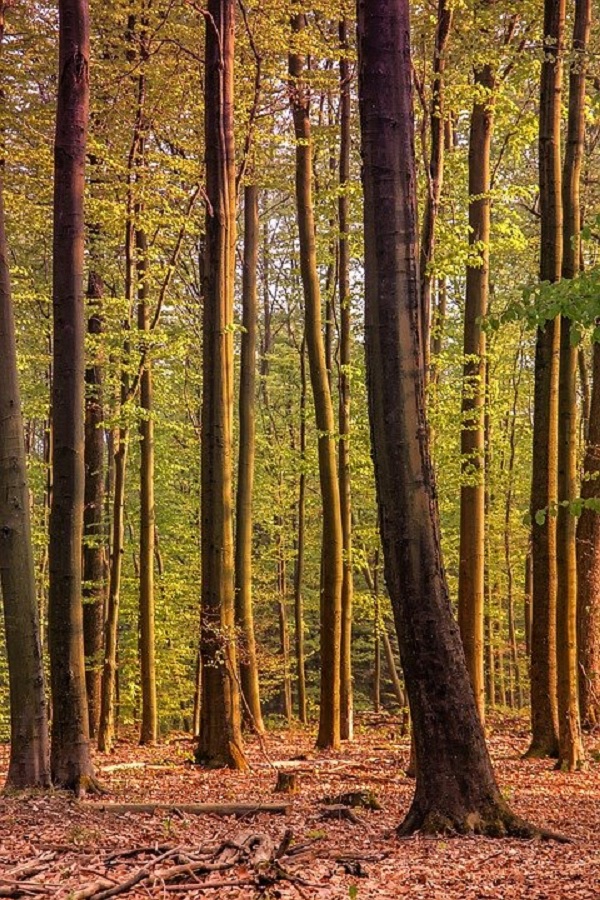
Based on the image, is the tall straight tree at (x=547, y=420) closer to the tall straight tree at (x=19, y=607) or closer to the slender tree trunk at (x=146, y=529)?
the tall straight tree at (x=19, y=607)

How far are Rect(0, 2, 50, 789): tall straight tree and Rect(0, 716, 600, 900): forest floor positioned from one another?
405mm

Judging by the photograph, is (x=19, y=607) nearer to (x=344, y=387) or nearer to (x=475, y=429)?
(x=475, y=429)

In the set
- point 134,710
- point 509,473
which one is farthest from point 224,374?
point 134,710

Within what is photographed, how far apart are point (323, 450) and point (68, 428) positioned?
20.0 feet

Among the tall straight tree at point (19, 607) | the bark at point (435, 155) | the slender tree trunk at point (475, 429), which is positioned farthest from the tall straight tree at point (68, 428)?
the slender tree trunk at point (475, 429)

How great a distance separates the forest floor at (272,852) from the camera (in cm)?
485

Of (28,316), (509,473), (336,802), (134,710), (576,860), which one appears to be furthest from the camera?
(134,710)

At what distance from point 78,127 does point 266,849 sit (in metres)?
6.41

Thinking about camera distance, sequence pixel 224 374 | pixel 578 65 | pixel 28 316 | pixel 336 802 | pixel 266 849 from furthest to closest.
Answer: pixel 28 316 < pixel 224 374 < pixel 578 65 < pixel 336 802 < pixel 266 849

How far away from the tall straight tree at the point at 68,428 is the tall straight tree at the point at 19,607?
241mm

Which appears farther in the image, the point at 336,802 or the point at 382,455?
the point at 336,802

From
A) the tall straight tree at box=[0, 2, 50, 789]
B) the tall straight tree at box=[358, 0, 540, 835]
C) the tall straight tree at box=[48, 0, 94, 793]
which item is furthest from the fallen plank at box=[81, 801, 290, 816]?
the tall straight tree at box=[358, 0, 540, 835]

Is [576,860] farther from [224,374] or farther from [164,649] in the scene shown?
[164,649]

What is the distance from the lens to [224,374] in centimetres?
1191
